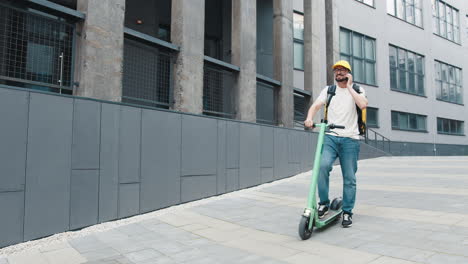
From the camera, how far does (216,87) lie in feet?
30.8

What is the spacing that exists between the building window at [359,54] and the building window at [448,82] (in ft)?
27.8

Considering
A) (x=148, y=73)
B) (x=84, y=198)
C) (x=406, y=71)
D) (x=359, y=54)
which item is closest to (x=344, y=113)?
(x=84, y=198)

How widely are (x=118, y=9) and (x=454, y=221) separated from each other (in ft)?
20.3

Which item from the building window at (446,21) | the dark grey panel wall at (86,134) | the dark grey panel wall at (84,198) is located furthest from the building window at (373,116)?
the dark grey panel wall at (84,198)

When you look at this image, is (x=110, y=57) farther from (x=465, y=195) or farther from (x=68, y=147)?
(x=465, y=195)

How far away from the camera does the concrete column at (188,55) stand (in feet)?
24.3

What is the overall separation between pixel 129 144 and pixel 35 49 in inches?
88.6

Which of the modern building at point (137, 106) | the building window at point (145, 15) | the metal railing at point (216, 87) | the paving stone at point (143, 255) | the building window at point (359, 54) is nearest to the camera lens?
Answer: the paving stone at point (143, 255)

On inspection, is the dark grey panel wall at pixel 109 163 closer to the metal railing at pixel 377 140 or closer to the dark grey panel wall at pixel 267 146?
the dark grey panel wall at pixel 267 146

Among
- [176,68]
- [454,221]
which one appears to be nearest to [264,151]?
[176,68]

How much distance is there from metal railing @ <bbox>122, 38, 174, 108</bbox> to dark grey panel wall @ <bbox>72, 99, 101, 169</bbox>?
2.23 metres

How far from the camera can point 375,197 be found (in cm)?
621

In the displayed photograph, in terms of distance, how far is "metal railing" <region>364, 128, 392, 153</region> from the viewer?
18.7 m

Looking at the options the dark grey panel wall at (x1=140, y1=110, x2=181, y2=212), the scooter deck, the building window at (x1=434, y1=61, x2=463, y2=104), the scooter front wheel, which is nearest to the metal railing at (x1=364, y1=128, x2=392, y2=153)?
the building window at (x1=434, y1=61, x2=463, y2=104)
